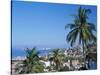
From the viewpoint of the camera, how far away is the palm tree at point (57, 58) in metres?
2.57

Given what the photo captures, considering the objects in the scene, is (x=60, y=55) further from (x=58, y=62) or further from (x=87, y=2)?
(x=87, y=2)

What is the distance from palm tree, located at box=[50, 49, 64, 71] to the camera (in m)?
2.57

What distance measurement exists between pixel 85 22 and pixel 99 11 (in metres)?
0.25

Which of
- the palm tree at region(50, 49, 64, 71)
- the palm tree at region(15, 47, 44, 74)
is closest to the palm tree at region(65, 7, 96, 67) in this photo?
the palm tree at region(50, 49, 64, 71)

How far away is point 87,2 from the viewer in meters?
2.71

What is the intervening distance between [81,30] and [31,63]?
70cm

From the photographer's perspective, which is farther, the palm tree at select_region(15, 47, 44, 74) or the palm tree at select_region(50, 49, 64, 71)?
the palm tree at select_region(50, 49, 64, 71)

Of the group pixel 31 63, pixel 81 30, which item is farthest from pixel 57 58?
pixel 81 30

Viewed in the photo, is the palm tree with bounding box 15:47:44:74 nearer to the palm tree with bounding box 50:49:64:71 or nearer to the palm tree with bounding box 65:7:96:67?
the palm tree with bounding box 50:49:64:71

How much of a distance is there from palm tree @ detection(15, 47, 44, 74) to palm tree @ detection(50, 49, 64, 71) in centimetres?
16

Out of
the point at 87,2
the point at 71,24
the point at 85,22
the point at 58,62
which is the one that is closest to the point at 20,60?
the point at 58,62

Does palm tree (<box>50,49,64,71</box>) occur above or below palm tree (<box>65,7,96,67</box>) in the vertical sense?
below

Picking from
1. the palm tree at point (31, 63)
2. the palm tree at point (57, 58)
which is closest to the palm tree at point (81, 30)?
the palm tree at point (57, 58)

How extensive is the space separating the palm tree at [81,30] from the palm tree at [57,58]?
18 centimetres
